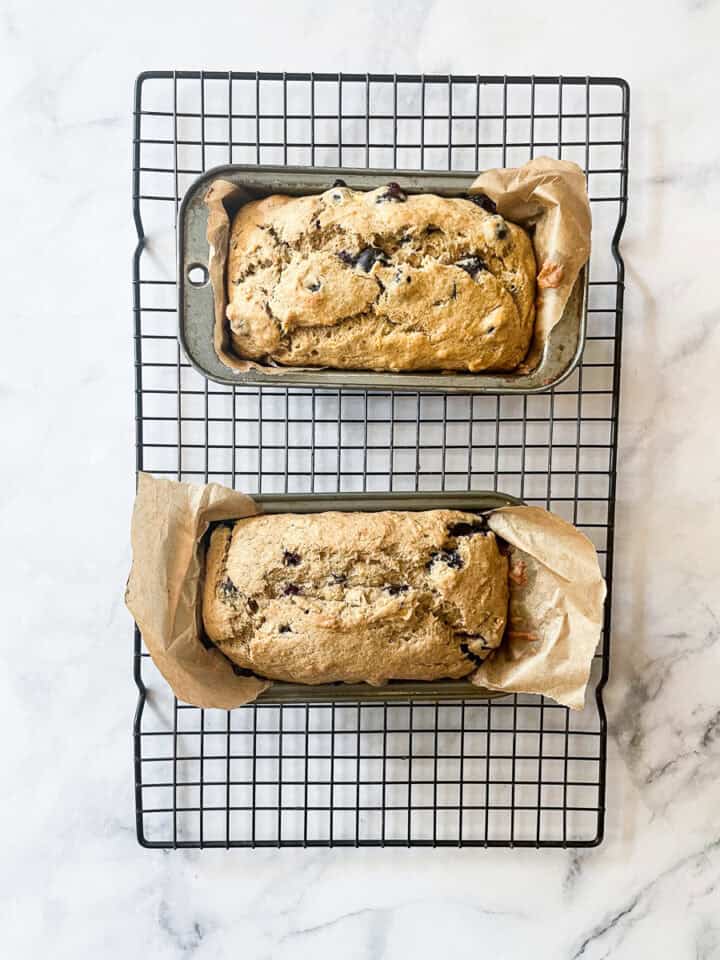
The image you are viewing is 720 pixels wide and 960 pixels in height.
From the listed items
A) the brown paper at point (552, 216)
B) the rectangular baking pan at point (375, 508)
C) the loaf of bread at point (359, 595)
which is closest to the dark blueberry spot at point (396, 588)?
Result: the loaf of bread at point (359, 595)

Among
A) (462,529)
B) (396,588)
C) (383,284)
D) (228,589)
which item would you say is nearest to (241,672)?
(228,589)

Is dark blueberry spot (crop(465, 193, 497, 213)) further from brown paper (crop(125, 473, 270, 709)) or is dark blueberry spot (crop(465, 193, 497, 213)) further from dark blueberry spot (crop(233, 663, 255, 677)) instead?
dark blueberry spot (crop(233, 663, 255, 677))

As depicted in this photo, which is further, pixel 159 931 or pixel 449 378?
pixel 159 931

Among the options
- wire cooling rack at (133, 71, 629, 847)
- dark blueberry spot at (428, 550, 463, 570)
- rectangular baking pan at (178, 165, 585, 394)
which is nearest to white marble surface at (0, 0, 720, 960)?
wire cooling rack at (133, 71, 629, 847)

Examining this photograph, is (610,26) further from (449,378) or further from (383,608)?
(383,608)

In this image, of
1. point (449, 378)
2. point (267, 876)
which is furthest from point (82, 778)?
point (449, 378)

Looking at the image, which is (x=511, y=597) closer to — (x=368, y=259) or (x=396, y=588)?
(x=396, y=588)
